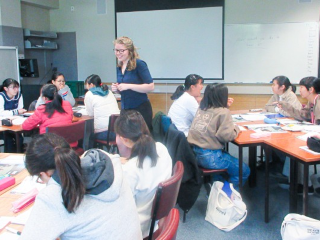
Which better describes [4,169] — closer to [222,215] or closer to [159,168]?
[159,168]

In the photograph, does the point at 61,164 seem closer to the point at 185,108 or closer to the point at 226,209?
the point at 226,209

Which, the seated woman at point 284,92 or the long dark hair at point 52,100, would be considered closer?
the long dark hair at point 52,100

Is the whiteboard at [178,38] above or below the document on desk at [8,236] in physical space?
above

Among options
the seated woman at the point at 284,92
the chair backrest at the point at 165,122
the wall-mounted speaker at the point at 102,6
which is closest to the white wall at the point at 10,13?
the wall-mounted speaker at the point at 102,6

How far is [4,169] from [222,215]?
1654 millimetres

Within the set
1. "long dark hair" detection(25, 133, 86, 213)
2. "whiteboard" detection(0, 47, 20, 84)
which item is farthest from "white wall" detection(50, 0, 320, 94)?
"long dark hair" detection(25, 133, 86, 213)

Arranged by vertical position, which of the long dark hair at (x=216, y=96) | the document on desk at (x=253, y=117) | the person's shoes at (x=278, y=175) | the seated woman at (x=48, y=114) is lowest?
the person's shoes at (x=278, y=175)

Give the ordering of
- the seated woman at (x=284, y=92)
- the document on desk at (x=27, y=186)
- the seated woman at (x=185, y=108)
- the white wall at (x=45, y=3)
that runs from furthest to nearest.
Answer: the white wall at (x=45, y=3) < the seated woman at (x=284, y=92) < the seated woman at (x=185, y=108) < the document on desk at (x=27, y=186)

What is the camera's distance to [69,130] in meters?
3.00

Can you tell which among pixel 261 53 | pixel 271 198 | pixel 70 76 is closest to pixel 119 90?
pixel 271 198

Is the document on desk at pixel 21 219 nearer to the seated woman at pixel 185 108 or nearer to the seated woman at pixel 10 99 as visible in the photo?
the seated woman at pixel 185 108

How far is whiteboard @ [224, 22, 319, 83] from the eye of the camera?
17.9 ft

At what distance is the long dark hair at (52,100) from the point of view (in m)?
3.23

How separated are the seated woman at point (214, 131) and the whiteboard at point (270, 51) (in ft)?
10.5
